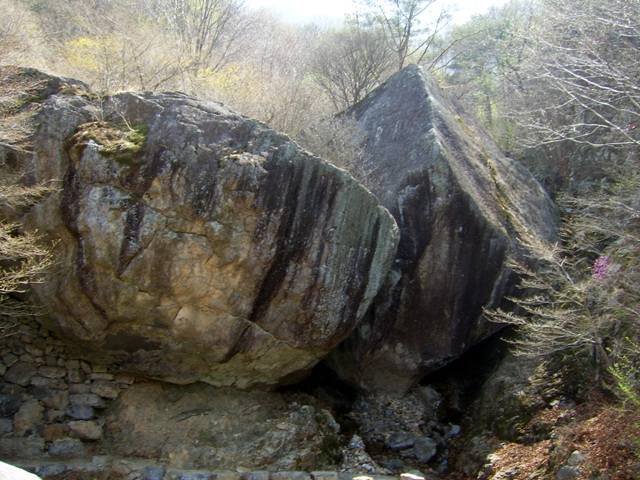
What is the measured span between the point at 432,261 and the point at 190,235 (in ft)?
12.6

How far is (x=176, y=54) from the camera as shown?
9.17m

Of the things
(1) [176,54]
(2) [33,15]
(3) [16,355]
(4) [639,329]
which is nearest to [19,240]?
(3) [16,355]

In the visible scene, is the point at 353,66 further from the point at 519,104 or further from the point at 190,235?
the point at 190,235

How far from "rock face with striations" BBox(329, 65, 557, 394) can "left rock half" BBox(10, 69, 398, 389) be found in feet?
3.22

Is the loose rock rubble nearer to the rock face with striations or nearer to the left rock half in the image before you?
the rock face with striations

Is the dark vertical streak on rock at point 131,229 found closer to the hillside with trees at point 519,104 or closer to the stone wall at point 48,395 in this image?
the hillside with trees at point 519,104

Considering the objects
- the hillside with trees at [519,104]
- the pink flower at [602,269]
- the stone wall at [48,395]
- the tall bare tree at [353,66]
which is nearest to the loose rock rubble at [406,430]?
the hillside with trees at [519,104]

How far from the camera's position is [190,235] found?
5844mm

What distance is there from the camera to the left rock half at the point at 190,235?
5.70 meters

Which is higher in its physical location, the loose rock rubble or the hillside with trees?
the hillside with trees

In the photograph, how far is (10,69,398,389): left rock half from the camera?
570 cm

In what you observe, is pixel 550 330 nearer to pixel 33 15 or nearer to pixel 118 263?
pixel 118 263

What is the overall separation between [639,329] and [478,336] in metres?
2.47

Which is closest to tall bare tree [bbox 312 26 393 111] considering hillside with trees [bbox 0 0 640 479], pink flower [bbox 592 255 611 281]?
hillside with trees [bbox 0 0 640 479]
